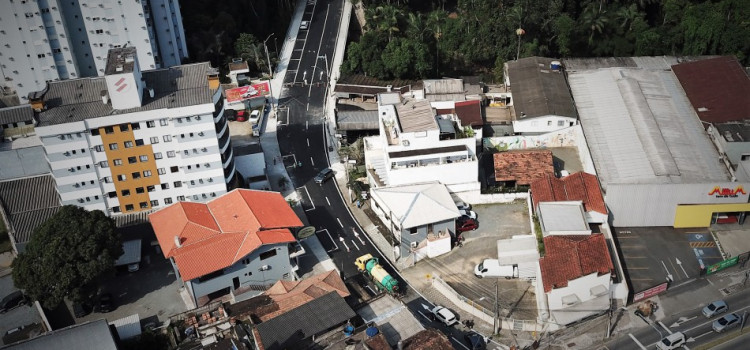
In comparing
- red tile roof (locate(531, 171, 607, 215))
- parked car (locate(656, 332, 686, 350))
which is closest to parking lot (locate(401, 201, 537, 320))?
red tile roof (locate(531, 171, 607, 215))

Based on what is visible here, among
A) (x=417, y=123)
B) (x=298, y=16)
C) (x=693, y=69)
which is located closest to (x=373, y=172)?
(x=417, y=123)

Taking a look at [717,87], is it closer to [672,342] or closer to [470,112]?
[470,112]

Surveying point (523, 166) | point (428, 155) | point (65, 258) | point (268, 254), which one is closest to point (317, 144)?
point (428, 155)

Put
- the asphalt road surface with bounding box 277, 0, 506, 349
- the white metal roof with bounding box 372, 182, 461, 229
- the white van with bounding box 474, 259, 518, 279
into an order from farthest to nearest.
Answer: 1. the asphalt road surface with bounding box 277, 0, 506, 349
2. the white metal roof with bounding box 372, 182, 461, 229
3. the white van with bounding box 474, 259, 518, 279

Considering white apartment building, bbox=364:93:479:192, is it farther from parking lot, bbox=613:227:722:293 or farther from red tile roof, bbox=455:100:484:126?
parking lot, bbox=613:227:722:293

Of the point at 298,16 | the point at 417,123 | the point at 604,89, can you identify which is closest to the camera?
the point at 417,123

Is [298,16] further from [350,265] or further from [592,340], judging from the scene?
[592,340]
